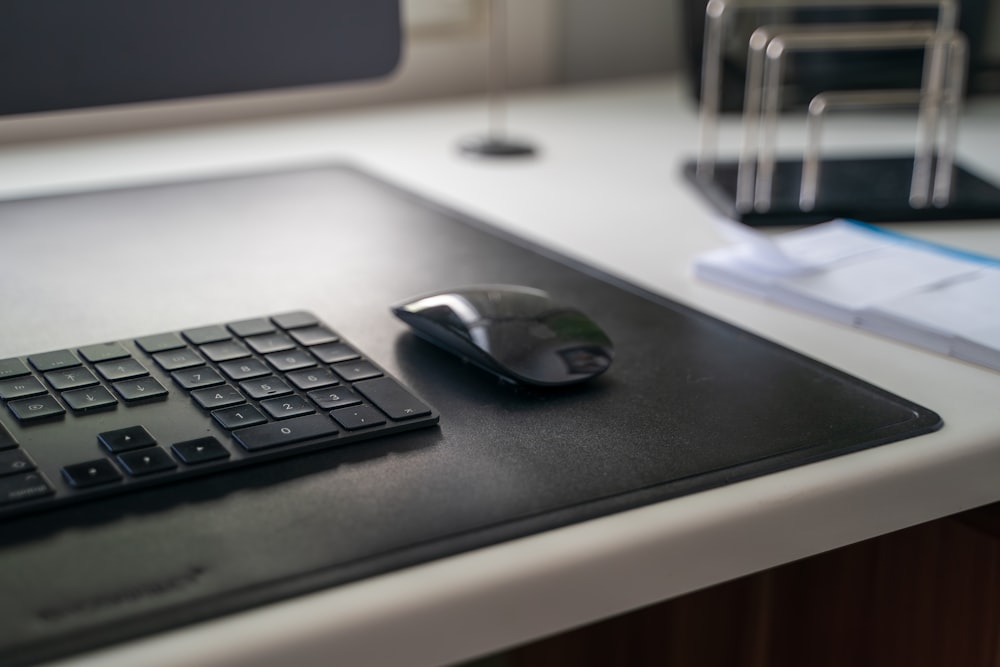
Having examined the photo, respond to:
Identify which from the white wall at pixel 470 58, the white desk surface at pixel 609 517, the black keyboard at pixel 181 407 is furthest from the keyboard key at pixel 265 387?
the white wall at pixel 470 58

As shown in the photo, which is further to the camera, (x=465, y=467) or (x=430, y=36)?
(x=430, y=36)

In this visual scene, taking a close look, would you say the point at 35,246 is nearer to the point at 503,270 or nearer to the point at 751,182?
the point at 503,270

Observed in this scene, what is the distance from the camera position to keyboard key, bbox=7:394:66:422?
1.51 feet

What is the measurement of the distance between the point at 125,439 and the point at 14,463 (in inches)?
1.6

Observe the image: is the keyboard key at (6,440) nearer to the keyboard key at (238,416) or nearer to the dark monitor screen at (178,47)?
the keyboard key at (238,416)

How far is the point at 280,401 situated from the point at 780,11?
883mm

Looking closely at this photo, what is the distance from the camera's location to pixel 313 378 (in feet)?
1.65

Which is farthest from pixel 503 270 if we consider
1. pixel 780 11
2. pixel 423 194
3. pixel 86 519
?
pixel 780 11

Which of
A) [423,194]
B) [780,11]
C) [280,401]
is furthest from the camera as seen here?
[780,11]

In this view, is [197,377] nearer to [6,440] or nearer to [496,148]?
[6,440]

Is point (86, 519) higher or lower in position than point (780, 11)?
lower

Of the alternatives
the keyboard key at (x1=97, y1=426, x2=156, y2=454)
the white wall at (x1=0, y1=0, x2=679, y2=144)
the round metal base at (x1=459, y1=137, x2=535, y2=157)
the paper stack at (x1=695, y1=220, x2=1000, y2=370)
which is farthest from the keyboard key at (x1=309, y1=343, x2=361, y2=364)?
the white wall at (x1=0, y1=0, x2=679, y2=144)

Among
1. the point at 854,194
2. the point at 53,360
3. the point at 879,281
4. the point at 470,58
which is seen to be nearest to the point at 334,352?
the point at 53,360

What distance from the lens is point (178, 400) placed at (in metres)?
0.48
